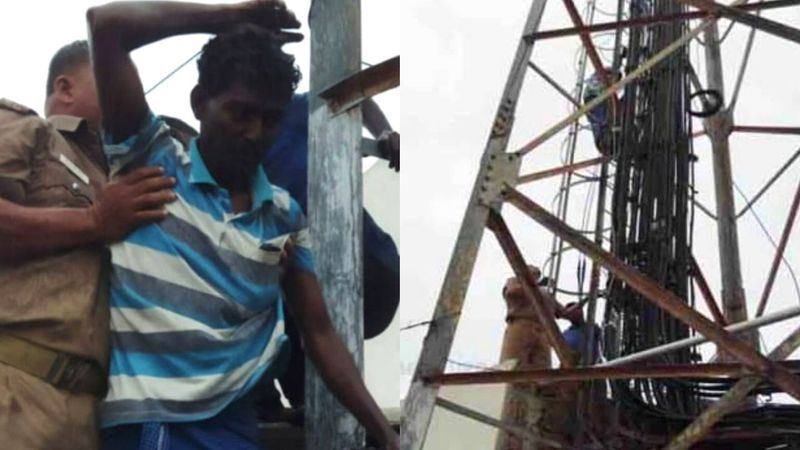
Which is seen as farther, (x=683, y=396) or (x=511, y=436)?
(x=511, y=436)

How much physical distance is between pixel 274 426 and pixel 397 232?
0.55m

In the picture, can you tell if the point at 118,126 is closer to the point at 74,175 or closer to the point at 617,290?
the point at 74,175

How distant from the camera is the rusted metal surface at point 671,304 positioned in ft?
11.1

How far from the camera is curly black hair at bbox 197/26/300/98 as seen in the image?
8.65 feet

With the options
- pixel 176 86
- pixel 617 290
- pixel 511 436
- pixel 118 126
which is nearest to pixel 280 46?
pixel 176 86

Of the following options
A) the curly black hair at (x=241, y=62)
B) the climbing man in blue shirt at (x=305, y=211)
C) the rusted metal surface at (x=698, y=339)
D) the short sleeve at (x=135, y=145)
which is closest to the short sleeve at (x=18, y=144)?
the short sleeve at (x=135, y=145)

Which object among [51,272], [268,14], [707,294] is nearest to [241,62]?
[268,14]

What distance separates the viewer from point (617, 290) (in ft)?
14.8

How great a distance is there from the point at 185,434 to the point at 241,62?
808 mm

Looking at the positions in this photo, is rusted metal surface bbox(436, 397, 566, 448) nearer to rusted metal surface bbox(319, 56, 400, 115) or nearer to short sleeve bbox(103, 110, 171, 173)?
rusted metal surface bbox(319, 56, 400, 115)

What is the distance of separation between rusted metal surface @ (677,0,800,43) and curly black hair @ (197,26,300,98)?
5.55 feet

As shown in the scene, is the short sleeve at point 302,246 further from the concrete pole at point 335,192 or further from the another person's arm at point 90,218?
the another person's arm at point 90,218

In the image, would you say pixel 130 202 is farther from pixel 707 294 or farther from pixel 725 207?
pixel 725 207

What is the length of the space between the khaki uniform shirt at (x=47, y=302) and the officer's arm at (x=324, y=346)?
1.44ft
